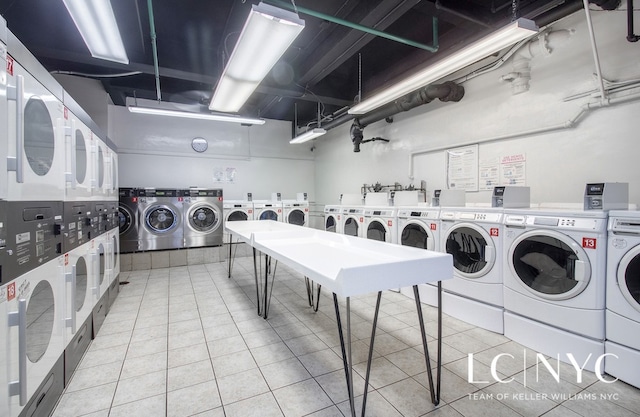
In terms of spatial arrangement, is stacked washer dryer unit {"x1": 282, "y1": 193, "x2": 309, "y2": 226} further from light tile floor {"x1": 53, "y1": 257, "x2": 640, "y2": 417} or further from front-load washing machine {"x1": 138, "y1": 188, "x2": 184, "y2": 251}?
light tile floor {"x1": 53, "y1": 257, "x2": 640, "y2": 417}

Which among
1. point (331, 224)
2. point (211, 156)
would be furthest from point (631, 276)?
point (211, 156)

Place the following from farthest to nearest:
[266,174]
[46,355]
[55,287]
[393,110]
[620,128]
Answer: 1. [266,174]
2. [393,110]
3. [620,128]
4. [55,287]
5. [46,355]

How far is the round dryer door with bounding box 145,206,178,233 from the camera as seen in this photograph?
5.07 meters

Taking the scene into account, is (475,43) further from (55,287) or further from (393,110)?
(55,287)

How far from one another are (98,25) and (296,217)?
16.3ft

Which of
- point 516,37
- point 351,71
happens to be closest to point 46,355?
point 516,37

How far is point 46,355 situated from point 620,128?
4.41 metres

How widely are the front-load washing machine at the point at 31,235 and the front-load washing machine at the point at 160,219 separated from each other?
3596mm

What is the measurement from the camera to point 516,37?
206cm

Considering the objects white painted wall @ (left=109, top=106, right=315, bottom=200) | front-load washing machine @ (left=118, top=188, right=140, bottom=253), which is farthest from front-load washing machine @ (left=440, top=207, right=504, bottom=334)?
white painted wall @ (left=109, top=106, right=315, bottom=200)

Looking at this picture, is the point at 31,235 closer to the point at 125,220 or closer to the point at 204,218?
the point at 125,220

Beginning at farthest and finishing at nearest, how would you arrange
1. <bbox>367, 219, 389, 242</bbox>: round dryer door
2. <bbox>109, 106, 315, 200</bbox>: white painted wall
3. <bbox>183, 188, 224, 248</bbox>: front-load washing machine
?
<bbox>109, 106, 315, 200</bbox>: white painted wall
<bbox>183, 188, 224, 248</bbox>: front-load washing machine
<bbox>367, 219, 389, 242</bbox>: round dryer door

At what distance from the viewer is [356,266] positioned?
129cm

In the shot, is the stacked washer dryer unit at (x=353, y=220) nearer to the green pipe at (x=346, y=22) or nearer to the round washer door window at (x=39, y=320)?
the green pipe at (x=346, y=22)
